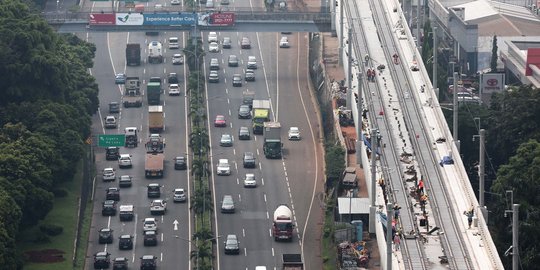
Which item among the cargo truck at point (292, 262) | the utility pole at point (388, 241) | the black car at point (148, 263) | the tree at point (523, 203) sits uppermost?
the utility pole at point (388, 241)

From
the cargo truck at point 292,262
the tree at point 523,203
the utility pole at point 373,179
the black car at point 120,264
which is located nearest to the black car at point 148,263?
the black car at point 120,264

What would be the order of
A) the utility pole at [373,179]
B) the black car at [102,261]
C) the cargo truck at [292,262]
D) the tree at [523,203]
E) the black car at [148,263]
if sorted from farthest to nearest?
the black car at [102,261], the black car at [148,263], the utility pole at [373,179], the cargo truck at [292,262], the tree at [523,203]

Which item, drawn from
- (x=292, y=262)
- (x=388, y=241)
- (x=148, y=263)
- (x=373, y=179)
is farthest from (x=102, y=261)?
(x=388, y=241)

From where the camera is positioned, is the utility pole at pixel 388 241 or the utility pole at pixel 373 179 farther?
the utility pole at pixel 373 179

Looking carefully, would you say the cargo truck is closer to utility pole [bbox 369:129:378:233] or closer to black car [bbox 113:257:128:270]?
utility pole [bbox 369:129:378:233]

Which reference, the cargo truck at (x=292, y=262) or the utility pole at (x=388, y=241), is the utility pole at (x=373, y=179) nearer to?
the cargo truck at (x=292, y=262)

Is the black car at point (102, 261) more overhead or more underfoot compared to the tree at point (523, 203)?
more underfoot
